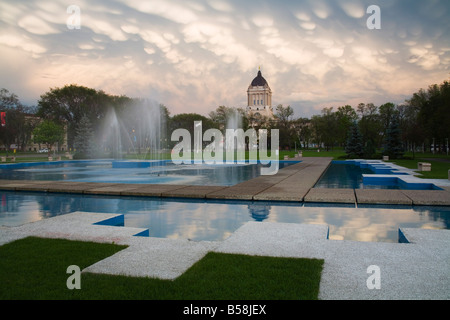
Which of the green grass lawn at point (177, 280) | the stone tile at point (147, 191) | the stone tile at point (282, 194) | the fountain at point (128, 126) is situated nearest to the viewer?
the green grass lawn at point (177, 280)

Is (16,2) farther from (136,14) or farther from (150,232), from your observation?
(150,232)

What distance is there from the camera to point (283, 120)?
7238 cm

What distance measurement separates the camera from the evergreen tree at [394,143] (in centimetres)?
3808

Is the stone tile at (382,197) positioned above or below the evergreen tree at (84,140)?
below

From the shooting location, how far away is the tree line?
4041 centimetres

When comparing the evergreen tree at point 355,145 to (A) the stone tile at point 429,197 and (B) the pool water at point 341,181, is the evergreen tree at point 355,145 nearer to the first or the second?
(B) the pool water at point 341,181

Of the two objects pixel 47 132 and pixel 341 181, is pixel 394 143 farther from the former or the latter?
pixel 47 132

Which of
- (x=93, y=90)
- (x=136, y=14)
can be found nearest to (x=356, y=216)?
(x=136, y=14)

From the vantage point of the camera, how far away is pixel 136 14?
1988 cm

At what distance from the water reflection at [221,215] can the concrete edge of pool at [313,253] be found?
0.85 metres

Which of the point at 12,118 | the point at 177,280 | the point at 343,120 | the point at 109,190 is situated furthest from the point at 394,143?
the point at 12,118

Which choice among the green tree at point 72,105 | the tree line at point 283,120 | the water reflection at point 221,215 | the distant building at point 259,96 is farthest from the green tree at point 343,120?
the distant building at point 259,96

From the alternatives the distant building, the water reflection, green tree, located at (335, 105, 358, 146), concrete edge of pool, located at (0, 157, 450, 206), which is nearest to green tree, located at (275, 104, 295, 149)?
green tree, located at (335, 105, 358, 146)

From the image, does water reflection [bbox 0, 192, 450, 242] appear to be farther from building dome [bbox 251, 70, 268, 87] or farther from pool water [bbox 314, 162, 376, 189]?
building dome [bbox 251, 70, 268, 87]
